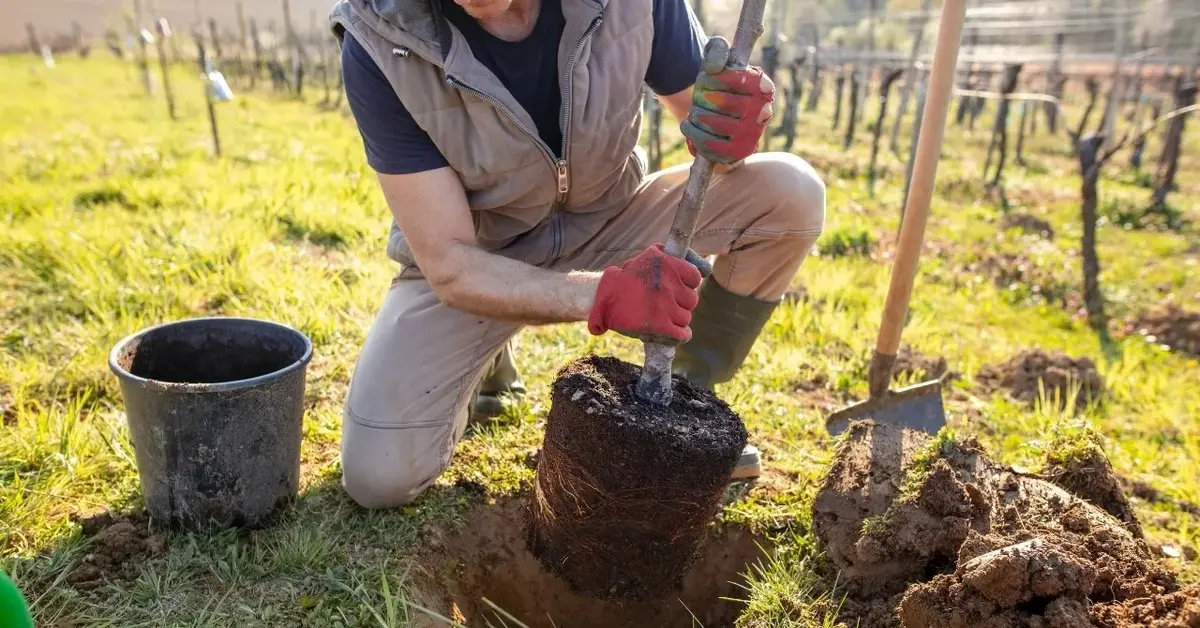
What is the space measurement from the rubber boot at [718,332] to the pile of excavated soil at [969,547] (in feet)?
1.62

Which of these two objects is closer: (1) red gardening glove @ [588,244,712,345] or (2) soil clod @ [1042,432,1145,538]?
(1) red gardening glove @ [588,244,712,345]

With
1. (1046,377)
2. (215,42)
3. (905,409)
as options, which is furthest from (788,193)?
(215,42)

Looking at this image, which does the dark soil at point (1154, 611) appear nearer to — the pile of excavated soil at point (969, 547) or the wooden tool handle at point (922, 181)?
the pile of excavated soil at point (969, 547)

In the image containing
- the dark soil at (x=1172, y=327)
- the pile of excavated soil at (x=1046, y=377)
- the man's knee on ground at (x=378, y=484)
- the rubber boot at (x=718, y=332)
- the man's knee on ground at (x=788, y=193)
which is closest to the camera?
the man's knee on ground at (x=378, y=484)

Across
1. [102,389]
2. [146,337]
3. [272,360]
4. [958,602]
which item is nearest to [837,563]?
[958,602]

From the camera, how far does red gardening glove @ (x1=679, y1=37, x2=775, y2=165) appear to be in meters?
1.71

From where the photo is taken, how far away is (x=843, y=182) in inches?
336

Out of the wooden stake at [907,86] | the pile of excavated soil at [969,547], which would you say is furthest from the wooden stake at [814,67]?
the pile of excavated soil at [969,547]

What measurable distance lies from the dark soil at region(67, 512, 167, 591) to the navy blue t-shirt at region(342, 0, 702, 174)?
3.57ft

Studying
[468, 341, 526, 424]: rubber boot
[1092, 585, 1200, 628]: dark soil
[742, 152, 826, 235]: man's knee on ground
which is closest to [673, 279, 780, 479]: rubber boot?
[742, 152, 826, 235]: man's knee on ground

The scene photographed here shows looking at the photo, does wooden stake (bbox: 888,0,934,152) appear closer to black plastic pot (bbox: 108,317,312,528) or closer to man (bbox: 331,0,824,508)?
man (bbox: 331,0,824,508)

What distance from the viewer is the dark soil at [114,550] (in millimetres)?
1834

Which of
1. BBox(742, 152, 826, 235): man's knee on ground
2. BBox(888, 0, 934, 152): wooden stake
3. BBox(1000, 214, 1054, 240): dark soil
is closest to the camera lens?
BBox(742, 152, 826, 235): man's knee on ground

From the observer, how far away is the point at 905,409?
2.58 m
